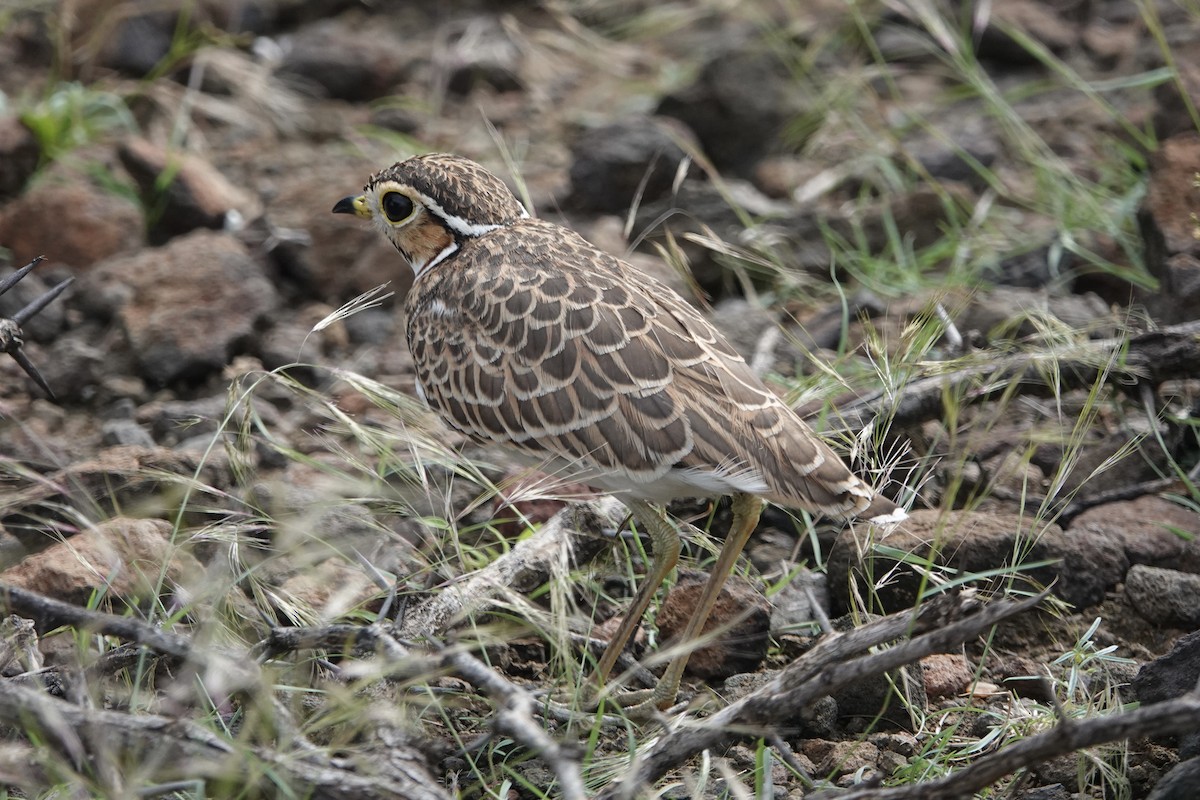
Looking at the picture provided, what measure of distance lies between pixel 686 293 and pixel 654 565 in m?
1.98

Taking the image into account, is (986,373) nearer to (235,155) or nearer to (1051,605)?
(1051,605)

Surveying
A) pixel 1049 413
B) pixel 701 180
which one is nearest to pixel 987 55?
pixel 701 180

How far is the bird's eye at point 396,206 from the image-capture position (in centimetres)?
444

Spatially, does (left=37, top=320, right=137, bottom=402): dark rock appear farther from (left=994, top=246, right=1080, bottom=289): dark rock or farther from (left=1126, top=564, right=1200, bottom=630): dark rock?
(left=1126, top=564, right=1200, bottom=630): dark rock

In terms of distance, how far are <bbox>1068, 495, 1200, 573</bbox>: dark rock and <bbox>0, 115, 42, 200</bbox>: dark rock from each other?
4930 millimetres

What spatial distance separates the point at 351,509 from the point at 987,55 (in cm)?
493

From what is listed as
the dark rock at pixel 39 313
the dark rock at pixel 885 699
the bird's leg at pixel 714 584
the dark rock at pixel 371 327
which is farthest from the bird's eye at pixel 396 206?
the dark rock at pixel 885 699

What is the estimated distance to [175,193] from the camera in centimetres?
618

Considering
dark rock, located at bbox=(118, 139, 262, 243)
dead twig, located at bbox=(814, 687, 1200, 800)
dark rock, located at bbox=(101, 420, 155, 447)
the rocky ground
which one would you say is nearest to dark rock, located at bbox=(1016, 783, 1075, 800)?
the rocky ground

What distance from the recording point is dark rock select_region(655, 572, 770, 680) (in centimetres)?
390

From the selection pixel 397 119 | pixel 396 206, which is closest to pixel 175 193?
pixel 397 119

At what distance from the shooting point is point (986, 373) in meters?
4.28

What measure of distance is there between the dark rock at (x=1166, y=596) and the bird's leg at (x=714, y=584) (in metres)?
1.15

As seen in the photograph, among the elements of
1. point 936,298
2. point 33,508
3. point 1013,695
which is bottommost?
point 1013,695
